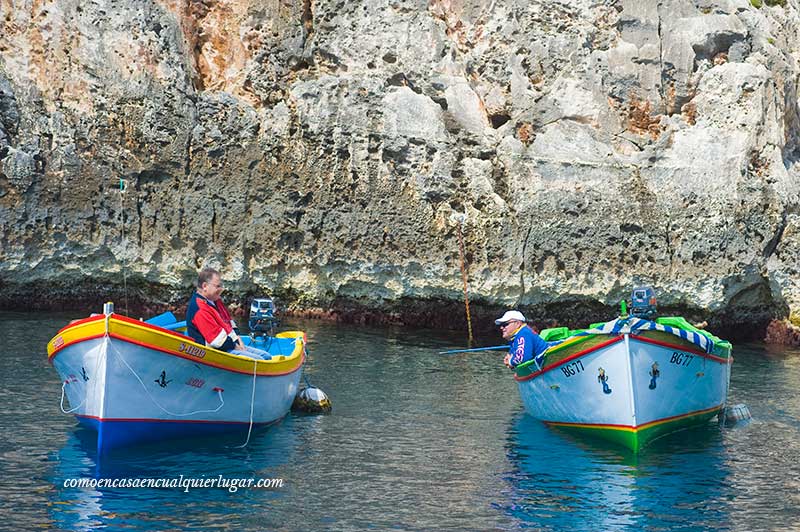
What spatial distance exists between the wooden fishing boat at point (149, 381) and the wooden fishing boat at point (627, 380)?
13.0 feet

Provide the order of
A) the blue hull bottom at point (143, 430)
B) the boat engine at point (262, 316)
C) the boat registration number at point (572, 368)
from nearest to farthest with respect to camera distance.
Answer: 1. the blue hull bottom at point (143, 430)
2. the boat registration number at point (572, 368)
3. the boat engine at point (262, 316)

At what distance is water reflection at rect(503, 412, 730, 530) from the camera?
390 inches

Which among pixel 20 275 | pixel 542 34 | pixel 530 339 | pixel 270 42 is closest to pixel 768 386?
pixel 530 339

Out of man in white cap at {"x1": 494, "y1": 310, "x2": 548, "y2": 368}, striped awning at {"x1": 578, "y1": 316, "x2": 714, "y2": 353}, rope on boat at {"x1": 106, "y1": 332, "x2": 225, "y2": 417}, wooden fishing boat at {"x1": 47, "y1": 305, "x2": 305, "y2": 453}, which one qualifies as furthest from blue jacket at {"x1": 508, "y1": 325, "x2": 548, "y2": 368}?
rope on boat at {"x1": 106, "y1": 332, "x2": 225, "y2": 417}

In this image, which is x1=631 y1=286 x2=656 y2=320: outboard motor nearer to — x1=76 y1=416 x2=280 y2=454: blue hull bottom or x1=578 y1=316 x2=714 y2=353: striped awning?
x1=578 y1=316 x2=714 y2=353: striped awning

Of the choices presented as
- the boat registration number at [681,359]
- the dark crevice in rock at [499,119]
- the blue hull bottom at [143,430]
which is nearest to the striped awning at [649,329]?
the boat registration number at [681,359]

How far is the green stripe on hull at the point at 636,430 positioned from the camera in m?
12.7

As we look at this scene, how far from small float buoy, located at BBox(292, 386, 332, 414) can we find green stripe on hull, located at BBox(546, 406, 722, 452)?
11.1 feet

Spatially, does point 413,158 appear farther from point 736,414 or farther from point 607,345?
point 607,345

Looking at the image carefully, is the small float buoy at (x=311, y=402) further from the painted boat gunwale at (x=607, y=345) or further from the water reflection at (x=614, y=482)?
the painted boat gunwale at (x=607, y=345)

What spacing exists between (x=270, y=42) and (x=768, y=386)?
16020mm

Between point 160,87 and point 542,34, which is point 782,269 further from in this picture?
point 160,87

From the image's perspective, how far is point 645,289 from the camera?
13.9 metres

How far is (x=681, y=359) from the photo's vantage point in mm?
13305
